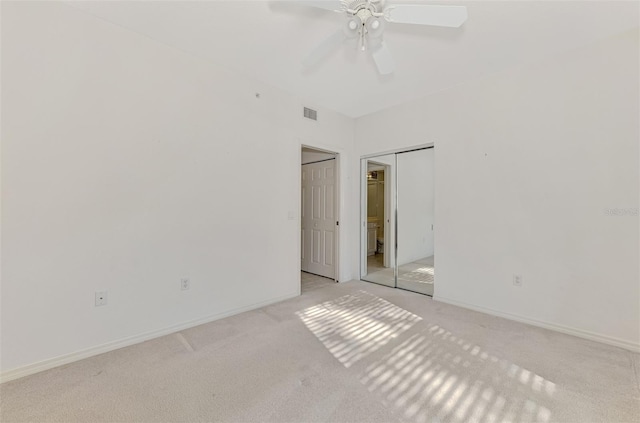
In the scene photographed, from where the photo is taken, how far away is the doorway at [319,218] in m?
4.34

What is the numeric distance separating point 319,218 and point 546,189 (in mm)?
2975

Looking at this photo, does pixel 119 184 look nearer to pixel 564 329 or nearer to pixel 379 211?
pixel 379 211

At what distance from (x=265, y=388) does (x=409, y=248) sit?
324cm

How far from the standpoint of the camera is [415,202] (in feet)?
13.6

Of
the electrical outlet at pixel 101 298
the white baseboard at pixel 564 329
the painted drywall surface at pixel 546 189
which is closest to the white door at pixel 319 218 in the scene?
the painted drywall surface at pixel 546 189

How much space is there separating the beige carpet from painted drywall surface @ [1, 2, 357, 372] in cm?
37

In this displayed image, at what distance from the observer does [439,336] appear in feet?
8.13

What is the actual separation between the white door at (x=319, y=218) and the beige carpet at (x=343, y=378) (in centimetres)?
184

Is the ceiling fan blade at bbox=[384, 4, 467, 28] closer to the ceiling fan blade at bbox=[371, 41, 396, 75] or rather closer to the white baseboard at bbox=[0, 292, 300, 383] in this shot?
the ceiling fan blade at bbox=[371, 41, 396, 75]

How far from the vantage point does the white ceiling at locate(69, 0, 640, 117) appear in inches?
81.2

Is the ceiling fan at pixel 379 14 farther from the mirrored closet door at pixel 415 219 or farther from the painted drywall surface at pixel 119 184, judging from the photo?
the mirrored closet door at pixel 415 219

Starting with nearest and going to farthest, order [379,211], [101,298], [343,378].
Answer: [343,378] < [101,298] < [379,211]

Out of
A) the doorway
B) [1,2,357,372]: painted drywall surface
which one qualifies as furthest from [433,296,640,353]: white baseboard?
[1,2,357,372]: painted drywall surface

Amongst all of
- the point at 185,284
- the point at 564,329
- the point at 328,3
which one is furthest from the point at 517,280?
the point at 185,284
